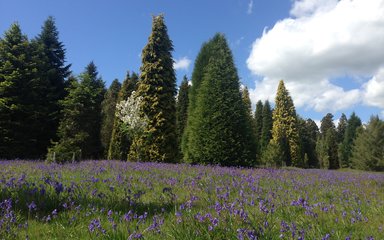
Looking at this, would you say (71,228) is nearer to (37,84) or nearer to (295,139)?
(37,84)

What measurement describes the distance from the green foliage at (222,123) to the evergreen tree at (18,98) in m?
14.3

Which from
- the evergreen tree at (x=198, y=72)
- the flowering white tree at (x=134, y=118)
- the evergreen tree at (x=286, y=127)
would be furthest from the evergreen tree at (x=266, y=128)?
the flowering white tree at (x=134, y=118)

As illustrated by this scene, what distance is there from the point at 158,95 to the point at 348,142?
2246 inches

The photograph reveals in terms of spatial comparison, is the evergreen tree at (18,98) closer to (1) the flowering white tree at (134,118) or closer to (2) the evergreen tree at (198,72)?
(1) the flowering white tree at (134,118)

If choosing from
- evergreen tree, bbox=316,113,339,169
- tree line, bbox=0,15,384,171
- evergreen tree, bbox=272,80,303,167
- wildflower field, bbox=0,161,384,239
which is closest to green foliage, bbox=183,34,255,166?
tree line, bbox=0,15,384,171

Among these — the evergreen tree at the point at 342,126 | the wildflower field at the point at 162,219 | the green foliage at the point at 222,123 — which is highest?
the evergreen tree at the point at 342,126

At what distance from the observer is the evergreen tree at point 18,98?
1005 inches

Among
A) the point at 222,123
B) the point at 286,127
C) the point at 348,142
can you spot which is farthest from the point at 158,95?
A: the point at 348,142

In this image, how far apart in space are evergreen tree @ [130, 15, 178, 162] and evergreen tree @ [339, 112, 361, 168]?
53927 millimetres

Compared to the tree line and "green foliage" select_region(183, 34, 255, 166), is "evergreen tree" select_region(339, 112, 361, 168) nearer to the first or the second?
the tree line

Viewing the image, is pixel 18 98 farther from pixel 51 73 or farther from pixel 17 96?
pixel 51 73

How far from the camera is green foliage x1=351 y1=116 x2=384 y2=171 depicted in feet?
177

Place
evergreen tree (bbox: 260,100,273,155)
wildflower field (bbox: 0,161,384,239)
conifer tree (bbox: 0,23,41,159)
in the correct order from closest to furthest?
wildflower field (bbox: 0,161,384,239) < conifer tree (bbox: 0,23,41,159) < evergreen tree (bbox: 260,100,273,155)

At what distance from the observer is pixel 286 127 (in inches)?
2164
